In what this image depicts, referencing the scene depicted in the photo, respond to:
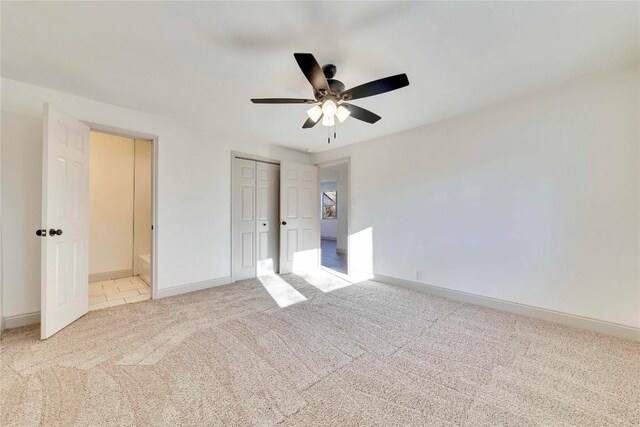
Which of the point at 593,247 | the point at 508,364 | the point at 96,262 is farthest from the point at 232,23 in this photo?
the point at 96,262

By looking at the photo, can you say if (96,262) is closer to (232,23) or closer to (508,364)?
(232,23)

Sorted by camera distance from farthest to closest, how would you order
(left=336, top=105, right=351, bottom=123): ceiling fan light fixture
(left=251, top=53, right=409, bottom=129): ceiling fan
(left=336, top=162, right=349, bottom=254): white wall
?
(left=336, top=162, right=349, bottom=254): white wall, (left=336, top=105, right=351, bottom=123): ceiling fan light fixture, (left=251, top=53, right=409, bottom=129): ceiling fan

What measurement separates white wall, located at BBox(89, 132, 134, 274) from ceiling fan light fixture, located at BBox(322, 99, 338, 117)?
379 cm

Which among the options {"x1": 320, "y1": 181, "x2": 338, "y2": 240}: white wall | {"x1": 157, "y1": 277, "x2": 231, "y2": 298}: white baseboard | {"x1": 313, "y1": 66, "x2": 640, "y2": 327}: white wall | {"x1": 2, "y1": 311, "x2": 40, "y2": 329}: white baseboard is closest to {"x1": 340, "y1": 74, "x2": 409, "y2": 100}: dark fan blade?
{"x1": 313, "y1": 66, "x2": 640, "y2": 327}: white wall

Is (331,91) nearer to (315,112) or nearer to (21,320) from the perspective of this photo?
(315,112)

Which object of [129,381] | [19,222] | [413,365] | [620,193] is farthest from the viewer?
[19,222]

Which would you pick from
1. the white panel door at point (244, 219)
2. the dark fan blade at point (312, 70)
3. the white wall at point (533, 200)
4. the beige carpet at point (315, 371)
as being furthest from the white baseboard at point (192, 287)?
the dark fan blade at point (312, 70)

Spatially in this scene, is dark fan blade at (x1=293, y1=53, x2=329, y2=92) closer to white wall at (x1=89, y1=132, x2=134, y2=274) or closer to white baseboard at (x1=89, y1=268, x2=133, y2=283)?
white wall at (x1=89, y1=132, x2=134, y2=274)

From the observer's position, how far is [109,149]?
4.08 meters

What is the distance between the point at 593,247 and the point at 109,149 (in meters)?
6.41

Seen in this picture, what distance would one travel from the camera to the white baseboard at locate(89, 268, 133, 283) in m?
3.94

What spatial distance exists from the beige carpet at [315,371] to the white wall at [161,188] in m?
0.67

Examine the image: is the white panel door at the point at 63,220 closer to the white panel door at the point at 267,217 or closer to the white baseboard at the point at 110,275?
the white baseboard at the point at 110,275

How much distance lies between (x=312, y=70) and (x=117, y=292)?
385 cm
